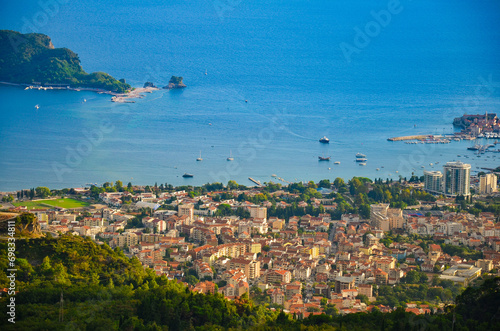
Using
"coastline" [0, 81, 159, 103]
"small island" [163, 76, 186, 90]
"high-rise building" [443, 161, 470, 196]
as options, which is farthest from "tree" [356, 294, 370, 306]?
"small island" [163, 76, 186, 90]

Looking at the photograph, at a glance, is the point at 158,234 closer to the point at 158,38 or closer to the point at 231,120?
the point at 231,120

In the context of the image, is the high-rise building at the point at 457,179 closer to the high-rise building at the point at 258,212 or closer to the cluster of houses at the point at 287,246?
the cluster of houses at the point at 287,246

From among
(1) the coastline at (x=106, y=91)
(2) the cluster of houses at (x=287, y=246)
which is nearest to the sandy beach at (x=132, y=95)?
(1) the coastline at (x=106, y=91)

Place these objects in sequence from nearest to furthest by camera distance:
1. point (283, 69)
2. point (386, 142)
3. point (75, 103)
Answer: point (386, 142)
point (75, 103)
point (283, 69)

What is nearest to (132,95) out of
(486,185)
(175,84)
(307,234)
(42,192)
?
(175,84)

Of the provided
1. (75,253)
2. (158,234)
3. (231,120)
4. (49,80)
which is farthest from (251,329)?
(49,80)

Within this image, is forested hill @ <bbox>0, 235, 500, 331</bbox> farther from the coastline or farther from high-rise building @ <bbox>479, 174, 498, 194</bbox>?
the coastline

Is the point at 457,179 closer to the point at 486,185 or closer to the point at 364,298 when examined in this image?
the point at 486,185

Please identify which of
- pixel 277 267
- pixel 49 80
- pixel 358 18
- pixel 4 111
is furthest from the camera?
→ pixel 358 18
